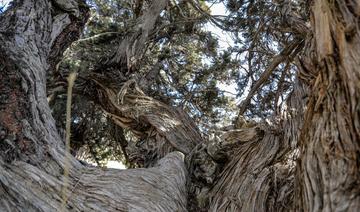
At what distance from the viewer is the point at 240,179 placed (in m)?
3.25

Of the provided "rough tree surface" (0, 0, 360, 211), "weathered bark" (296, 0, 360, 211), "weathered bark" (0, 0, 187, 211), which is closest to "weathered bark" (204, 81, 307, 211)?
"rough tree surface" (0, 0, 360, 211)

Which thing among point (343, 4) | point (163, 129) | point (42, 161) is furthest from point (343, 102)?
point (163, 129)

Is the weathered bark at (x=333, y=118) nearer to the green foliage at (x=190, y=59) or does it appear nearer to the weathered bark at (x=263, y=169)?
the weathered bark at (x=263, y=169)

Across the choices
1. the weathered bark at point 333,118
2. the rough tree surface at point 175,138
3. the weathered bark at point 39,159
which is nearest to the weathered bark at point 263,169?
the rough tree surface at point 175,138

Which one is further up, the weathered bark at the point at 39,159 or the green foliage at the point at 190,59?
the green foliage at the point at 190,59

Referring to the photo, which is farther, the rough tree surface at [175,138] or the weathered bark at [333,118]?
the rough tree surface at [175,138]

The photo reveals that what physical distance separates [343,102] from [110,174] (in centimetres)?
162

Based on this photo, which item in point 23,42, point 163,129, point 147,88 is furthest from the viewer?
point 147,88

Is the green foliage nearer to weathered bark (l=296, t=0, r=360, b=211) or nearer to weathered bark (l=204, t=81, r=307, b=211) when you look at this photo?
weathered bark (l=204, t=81, r=307, b=211)

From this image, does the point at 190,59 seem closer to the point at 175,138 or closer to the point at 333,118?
the point at 175,138

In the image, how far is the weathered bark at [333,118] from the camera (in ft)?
4.93

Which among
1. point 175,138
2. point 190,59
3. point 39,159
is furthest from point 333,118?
point 190,59

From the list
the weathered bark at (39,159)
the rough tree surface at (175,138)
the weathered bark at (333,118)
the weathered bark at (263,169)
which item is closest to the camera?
the weathered bark at (333,118)

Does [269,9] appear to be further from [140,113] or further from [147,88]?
[140,113]
